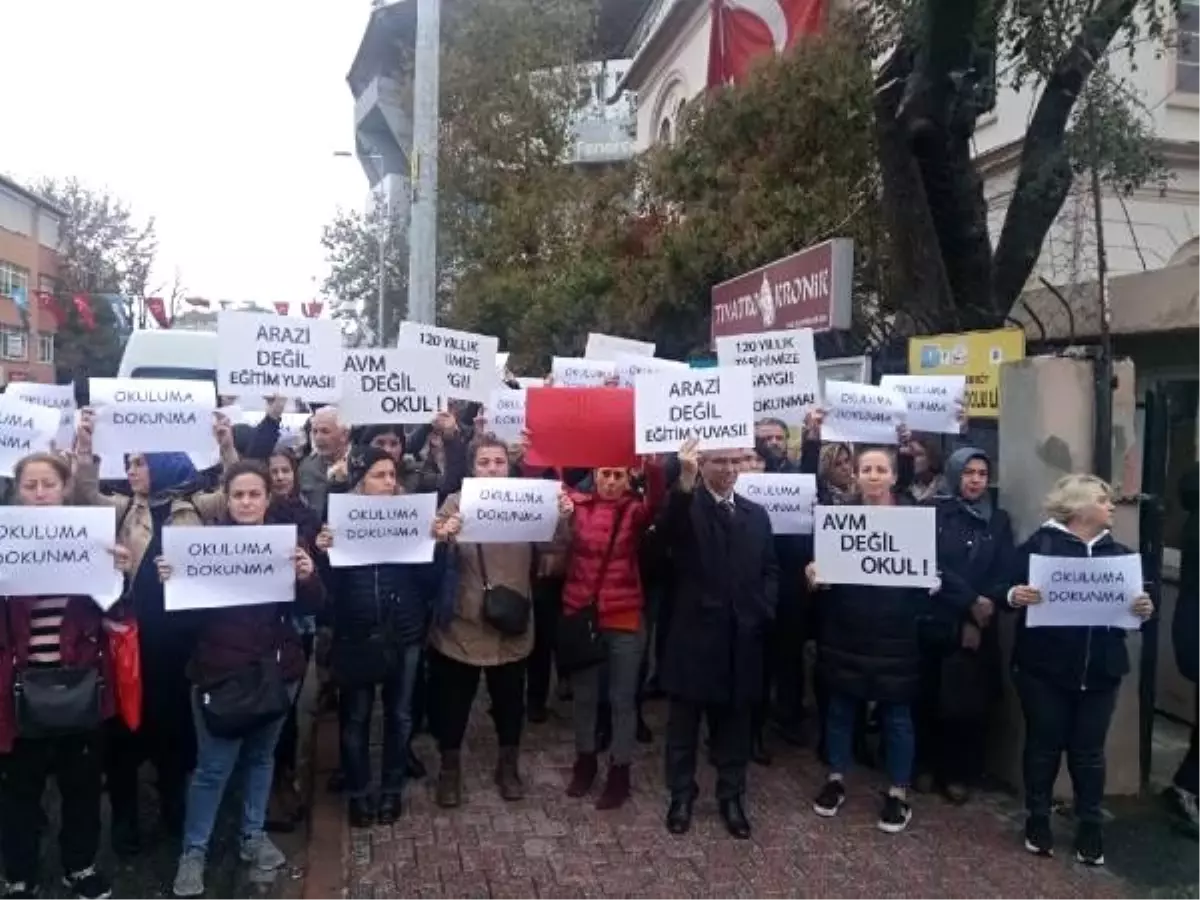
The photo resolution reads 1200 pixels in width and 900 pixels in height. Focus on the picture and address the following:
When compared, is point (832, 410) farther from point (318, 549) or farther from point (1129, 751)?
point (318, 549)

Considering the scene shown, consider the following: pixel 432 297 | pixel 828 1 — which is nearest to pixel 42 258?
pixel 432 297

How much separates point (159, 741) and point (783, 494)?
322 centimetres

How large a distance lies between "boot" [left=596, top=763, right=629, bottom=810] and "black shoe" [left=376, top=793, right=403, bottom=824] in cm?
96

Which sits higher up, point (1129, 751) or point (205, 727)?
point (205, 727)

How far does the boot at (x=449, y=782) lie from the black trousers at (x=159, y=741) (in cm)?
116

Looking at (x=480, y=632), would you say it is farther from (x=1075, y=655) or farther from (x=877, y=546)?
(x=1075, y=655)

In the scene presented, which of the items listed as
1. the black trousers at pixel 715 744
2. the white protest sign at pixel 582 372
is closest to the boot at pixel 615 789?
the black trousers at pixel 715 744

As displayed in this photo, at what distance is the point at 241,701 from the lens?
4.76m

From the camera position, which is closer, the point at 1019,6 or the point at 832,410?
the point at 832,410

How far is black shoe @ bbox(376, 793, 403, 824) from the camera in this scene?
5641 millimetres

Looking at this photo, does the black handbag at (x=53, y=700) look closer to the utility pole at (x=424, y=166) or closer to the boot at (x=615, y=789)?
the boot at (x=615, y=789)

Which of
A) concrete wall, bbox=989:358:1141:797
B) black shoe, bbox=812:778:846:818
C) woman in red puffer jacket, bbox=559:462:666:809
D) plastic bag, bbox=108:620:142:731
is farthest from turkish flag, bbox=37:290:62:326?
concrete wall, bbox=989:358:1141:797

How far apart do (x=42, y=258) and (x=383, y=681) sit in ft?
200

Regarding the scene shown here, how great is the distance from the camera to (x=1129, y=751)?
616cm
